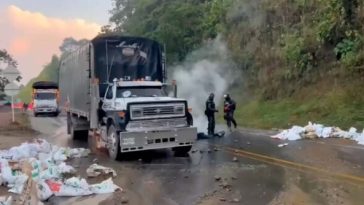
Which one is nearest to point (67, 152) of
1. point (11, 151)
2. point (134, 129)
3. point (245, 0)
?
point (11, 151)

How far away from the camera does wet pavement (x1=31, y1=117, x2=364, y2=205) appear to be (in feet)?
27.1

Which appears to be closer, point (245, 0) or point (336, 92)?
point (336, 92)

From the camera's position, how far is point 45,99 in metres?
43.5

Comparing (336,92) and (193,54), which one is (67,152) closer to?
(336,92)

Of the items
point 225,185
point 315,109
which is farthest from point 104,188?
point 315,109

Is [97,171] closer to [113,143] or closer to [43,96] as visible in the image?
[113,143]

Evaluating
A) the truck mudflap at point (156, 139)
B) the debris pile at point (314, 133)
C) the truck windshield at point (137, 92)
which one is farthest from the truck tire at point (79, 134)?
the debris pile at point (314, 133)

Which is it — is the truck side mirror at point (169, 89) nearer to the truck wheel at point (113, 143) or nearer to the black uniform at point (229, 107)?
the truck wheel at point (113, 143)

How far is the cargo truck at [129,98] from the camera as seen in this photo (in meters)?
12.9

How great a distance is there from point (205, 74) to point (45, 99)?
17.7 metres

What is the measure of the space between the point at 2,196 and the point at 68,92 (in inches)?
466

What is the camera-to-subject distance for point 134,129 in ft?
42.2

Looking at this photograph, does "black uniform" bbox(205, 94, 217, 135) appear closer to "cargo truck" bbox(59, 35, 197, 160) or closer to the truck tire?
"cargo truck" bbox(59, 35, 197, 160)

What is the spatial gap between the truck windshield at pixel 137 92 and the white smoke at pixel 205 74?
14.3 meters
